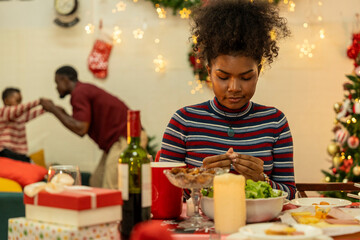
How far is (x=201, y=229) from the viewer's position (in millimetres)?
1167

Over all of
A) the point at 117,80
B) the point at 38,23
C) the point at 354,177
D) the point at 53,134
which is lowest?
the point at 354,177

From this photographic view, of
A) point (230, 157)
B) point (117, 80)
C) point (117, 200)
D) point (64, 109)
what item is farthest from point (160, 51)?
point (117, 200)

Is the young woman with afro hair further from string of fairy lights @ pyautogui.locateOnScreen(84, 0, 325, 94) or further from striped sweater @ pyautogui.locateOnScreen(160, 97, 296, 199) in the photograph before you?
string of fairy lights @ pyautogui.locateOnScreen(84, 0, 325, 94)

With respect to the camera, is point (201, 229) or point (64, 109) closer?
point (201, 229)

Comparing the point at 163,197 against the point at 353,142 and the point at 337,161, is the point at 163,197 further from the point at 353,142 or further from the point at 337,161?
the point at 337,161

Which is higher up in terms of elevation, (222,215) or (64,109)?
(64,109)

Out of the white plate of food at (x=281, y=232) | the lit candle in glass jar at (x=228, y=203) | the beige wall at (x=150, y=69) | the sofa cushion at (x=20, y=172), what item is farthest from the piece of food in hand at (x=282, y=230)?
the beige wall at (x=150, y=69)

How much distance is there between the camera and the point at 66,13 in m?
4.85

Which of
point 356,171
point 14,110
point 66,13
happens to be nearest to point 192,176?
point 356,171

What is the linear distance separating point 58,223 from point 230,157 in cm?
55

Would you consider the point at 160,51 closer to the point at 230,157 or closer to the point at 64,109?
the point at 64,109

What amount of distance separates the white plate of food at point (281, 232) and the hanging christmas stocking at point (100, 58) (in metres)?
3.98

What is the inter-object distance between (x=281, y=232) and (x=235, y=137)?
84 cm

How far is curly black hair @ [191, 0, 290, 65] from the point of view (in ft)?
5.43
